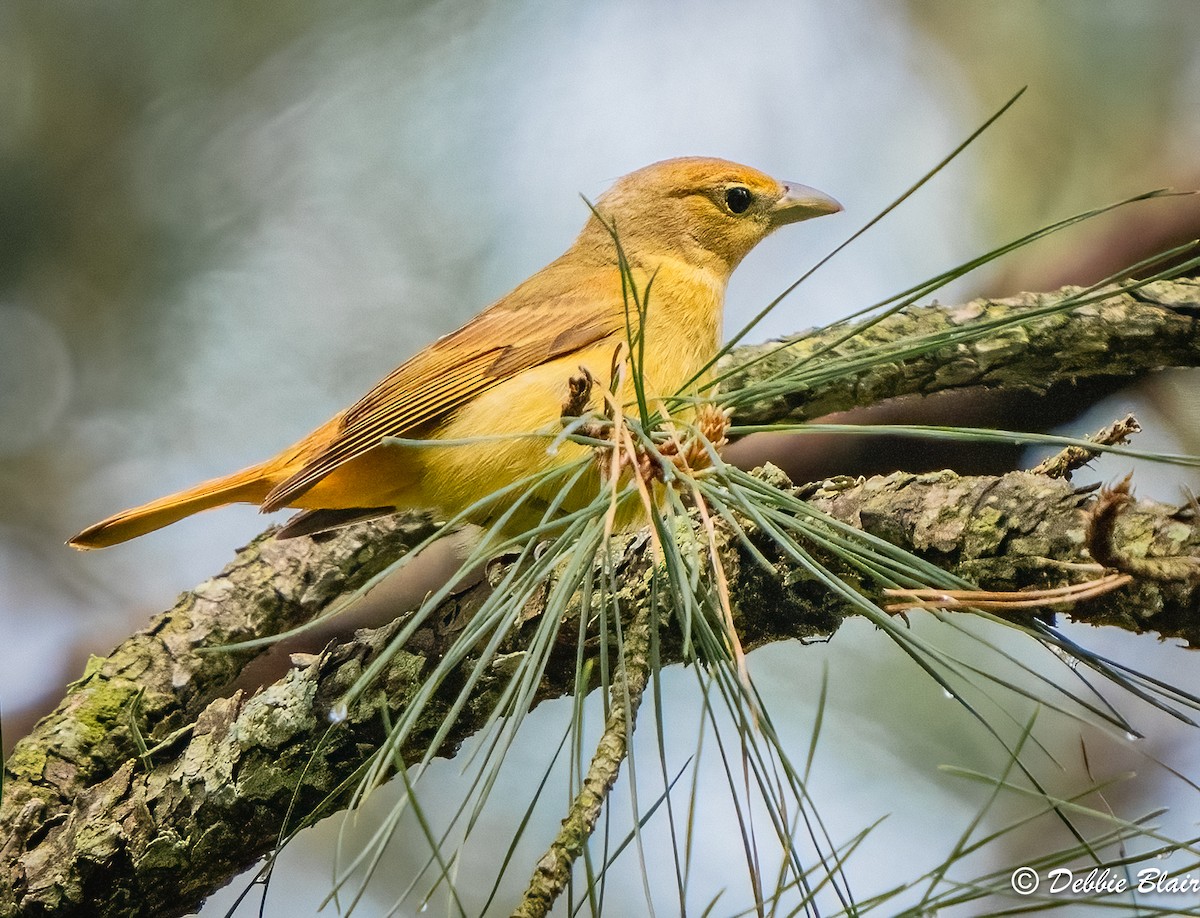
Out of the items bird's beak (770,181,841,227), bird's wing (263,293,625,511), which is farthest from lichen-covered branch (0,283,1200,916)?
bird's beak (770,181,841,227)

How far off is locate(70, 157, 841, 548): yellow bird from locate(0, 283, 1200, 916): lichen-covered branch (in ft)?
0.90

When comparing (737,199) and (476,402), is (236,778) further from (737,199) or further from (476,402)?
(737,199)

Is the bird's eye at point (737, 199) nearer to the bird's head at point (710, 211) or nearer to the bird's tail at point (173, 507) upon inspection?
the bird's head at point (710, 211)

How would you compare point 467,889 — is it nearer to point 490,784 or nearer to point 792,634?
point 792,634

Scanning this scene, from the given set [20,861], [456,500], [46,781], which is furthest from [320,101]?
[20,861]

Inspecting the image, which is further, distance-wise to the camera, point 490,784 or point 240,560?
point 240,560

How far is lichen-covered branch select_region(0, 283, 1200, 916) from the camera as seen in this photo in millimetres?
1551

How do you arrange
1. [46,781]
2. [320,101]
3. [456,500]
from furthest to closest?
[320,101] < [456,500] < [46,781]

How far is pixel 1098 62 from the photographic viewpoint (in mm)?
3518

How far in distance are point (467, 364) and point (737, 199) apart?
1.14m

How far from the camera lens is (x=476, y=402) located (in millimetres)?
2908

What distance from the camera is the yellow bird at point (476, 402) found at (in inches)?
108

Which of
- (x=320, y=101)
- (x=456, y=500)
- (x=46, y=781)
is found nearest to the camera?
(x=46, y=781)

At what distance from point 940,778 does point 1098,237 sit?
1.65 metres
